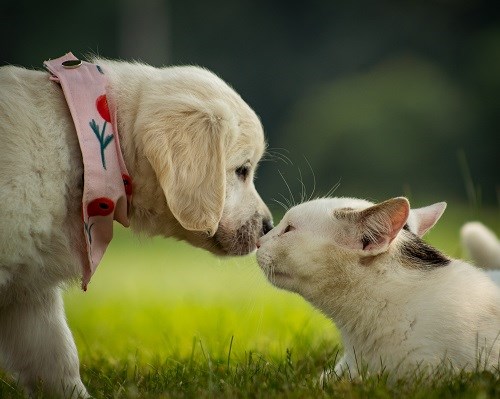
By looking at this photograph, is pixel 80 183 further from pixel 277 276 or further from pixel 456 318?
pixel 456 318

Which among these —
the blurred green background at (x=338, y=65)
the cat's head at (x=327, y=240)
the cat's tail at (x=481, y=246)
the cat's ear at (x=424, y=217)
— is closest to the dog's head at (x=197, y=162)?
the cat's head at (x=327, y=240)

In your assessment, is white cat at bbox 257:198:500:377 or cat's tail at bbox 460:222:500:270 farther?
cat's tail at bbox 460:222:500:270

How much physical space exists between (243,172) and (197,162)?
0.46 meters

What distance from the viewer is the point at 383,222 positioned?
362 cm

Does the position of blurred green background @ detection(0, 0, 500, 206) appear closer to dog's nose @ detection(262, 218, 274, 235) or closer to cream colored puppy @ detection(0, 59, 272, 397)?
dog's nose @ detection(262, 218, 274, 235)

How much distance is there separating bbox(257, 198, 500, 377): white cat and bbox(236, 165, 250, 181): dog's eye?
359 mm

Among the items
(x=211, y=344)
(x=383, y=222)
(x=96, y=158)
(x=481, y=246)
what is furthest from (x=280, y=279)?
(x=481, y=246)

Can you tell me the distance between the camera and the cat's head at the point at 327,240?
364 cm

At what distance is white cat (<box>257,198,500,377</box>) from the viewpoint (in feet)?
11.3

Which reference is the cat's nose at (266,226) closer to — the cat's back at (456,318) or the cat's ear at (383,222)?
the cat's ear at (383,222)

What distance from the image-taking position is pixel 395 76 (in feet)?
68.6

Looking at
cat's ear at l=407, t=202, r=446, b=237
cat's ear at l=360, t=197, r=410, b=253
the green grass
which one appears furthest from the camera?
cat's ear at l=407, t=202, r=446, b=237

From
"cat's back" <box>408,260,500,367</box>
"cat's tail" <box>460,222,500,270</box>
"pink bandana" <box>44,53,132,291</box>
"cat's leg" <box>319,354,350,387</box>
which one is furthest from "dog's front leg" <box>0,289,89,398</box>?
"cat's tail" <box>460,222,500,270</box>

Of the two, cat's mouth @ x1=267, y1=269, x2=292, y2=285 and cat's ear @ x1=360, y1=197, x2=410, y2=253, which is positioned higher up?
cat's ear @ x1=360, y1=197, x2=410, y2=253
